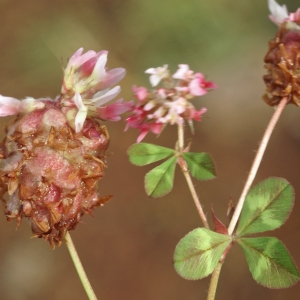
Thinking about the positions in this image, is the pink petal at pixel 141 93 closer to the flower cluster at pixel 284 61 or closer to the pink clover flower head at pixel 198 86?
the pink clover flower head at pixel 198 86

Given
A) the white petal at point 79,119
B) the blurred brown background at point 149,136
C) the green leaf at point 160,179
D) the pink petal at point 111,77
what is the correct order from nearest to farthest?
the white petal at point 79,119 → the pink petal at point 111,77 → the green leaf at point 160,179 → the blurred brown background at point 149,136

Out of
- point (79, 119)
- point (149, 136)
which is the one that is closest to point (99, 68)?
point (79, 119)

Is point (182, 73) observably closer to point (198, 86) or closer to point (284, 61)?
point (198, 86)

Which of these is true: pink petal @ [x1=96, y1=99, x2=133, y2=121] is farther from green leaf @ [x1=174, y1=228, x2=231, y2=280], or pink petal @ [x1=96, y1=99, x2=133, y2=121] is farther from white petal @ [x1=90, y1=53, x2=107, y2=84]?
green leaf @ [x1=174, y1=228, x2=231, y2=280]

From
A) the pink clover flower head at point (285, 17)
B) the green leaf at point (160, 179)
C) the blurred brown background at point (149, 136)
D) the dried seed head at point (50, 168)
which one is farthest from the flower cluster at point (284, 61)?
the blurred brown background at point (149, 136)

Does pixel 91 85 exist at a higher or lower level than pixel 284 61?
higher

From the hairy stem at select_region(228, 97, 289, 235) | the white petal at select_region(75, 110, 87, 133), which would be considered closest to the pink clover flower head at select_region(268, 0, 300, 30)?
the hairy stem at select_region(228, 97, 289, 235)
